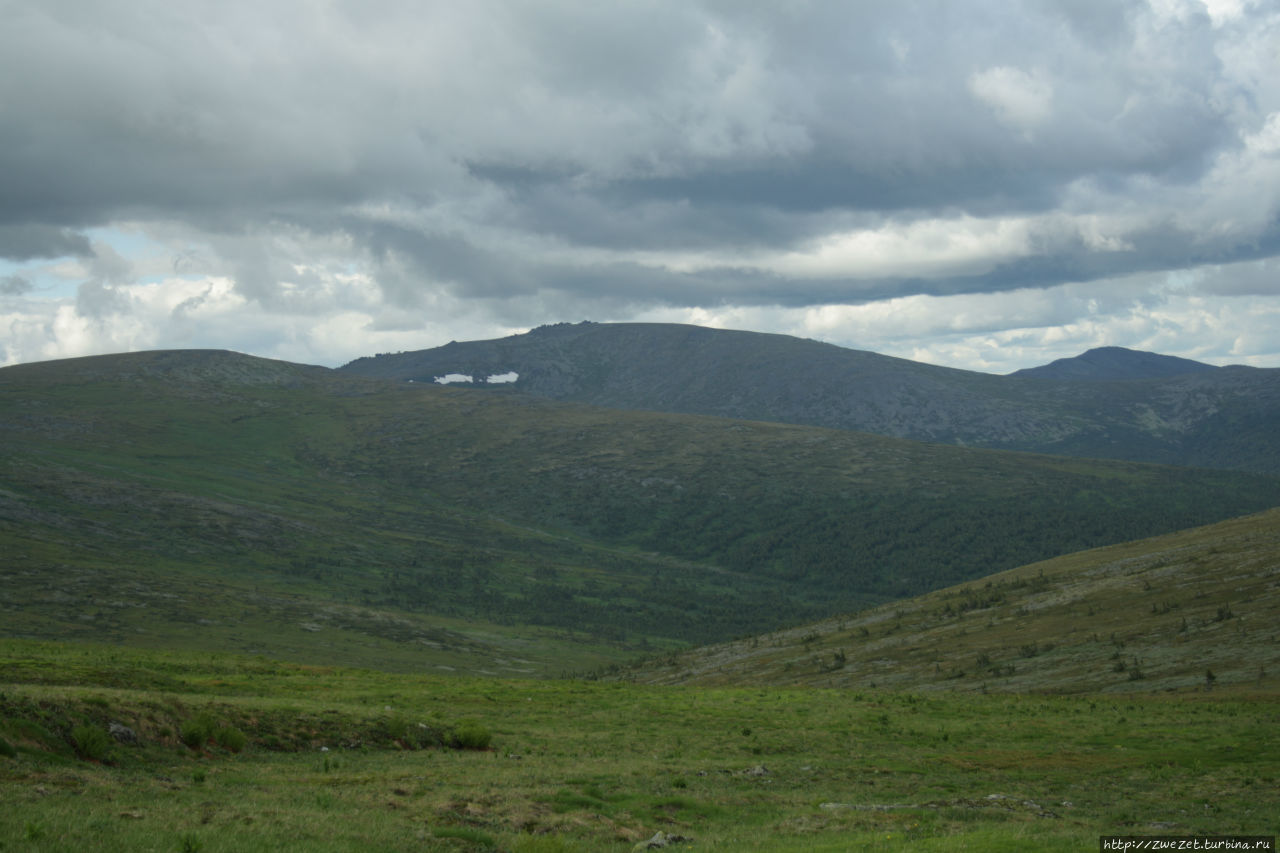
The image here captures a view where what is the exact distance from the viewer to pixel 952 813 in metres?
25.2

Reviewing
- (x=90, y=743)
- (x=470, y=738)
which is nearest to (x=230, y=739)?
(x=90, y=743)

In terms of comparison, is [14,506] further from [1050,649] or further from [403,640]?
[1050,649]

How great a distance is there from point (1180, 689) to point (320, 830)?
46.2m

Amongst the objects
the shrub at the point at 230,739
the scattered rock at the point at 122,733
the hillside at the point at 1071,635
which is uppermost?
the scattered rock at the point at 122,733

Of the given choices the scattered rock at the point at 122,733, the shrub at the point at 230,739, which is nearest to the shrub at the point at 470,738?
the shrub at the point at 230,739

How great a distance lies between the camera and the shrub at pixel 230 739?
102 ft

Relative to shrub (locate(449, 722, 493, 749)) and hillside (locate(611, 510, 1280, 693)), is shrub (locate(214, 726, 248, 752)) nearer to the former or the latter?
shrub (locate(449, 722, 493, 749))

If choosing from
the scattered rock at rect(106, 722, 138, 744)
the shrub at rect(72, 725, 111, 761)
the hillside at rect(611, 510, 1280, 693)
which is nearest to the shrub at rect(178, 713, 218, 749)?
the scattered rock at rect(106, 722, 138, 744)

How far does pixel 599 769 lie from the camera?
107ft

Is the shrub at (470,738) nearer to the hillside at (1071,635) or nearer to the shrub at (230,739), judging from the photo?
the shrub at (230,739)

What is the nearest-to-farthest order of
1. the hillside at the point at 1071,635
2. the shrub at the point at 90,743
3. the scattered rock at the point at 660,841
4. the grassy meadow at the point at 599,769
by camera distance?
the grassy meadow at the point at 599,769 → the scattered rock at the point at 660,841 → the shrub at the point at 90,743 → the hillside at the point at 1071,635

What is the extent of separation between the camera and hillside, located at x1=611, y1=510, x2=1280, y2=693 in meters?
54.2

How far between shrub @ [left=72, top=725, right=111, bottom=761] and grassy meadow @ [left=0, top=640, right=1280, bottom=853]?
8 cm

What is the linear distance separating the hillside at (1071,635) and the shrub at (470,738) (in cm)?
3415
